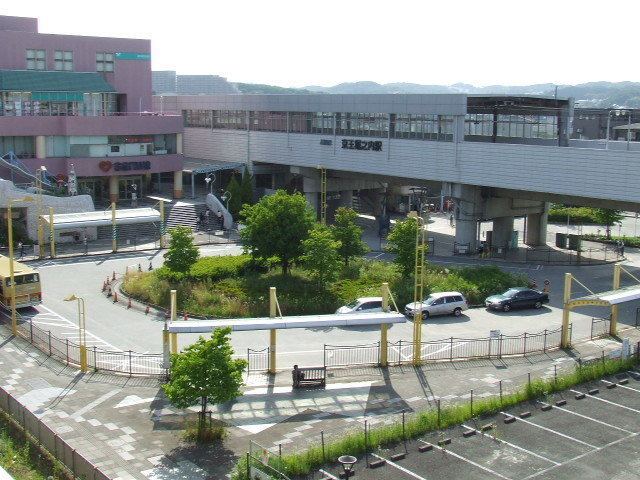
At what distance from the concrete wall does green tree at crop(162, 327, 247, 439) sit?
2463cm

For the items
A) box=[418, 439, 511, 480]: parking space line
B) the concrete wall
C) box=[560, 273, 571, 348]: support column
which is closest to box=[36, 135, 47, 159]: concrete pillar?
the concrete wall

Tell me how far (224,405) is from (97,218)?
2641 centimetres

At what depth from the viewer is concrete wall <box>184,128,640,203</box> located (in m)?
39.2

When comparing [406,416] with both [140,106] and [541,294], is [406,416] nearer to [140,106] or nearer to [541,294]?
[541,294]

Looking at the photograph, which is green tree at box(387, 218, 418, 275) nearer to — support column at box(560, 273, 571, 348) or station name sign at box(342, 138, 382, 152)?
support column at box(560, 273, 571, 348)

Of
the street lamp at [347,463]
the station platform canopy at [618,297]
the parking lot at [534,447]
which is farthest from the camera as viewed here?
the station platform canopy at [618,297]

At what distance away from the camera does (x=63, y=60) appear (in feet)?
197

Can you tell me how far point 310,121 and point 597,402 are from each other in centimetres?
3694

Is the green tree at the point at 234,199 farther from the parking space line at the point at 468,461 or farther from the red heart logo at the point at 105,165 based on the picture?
the parking space line at the point at 468,461

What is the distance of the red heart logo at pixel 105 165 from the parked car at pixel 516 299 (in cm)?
3141

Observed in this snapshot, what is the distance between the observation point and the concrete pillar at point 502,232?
50.8 metres

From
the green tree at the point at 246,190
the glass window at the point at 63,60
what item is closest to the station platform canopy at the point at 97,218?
the green tree at the point at 246,190

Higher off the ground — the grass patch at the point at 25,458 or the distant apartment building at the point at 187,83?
the distant apartment building at the point at 187,83

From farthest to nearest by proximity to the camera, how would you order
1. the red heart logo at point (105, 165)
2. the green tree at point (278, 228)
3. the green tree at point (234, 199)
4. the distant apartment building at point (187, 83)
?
1. the distant apartment building at point (187, 83)
2. the red heart logo at point (105, 165)
3. the green tree at point (234, 199)
4. the green tree at point (278, 228)
